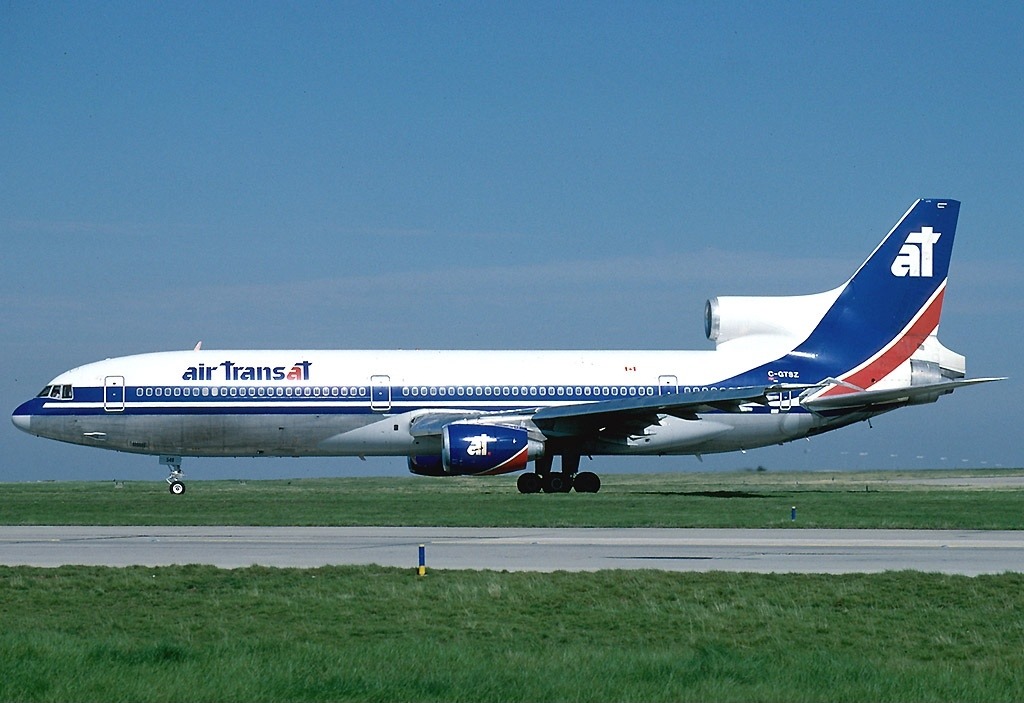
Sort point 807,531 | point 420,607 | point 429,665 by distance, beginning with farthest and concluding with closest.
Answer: point 807,531
point 420,607
point 429,665

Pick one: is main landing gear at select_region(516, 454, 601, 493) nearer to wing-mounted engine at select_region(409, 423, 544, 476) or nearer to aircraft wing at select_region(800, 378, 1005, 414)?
wing-mounted engine at select_region(409, 423, 544, 476)

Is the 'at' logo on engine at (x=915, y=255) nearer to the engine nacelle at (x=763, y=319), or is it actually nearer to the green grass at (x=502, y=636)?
the engine nacelle at (x=763, y=319)

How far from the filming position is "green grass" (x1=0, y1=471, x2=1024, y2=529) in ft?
97.9

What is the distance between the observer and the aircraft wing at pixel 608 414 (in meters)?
39.7

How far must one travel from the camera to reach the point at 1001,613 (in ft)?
51.3

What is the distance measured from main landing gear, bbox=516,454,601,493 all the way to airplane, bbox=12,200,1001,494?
0.06 metres

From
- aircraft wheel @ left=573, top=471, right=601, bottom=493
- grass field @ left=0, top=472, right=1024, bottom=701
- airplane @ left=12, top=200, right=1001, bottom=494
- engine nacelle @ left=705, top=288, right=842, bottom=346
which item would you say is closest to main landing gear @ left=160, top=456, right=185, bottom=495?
airplane @ left=12, top=200, right=1001, bottom=494

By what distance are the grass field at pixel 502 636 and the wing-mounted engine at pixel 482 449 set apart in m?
20.9

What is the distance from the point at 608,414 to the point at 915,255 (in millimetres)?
13589

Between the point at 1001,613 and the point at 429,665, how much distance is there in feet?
23.9

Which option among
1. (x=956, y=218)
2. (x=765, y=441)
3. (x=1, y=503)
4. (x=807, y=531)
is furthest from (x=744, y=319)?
(x=1, y=503)

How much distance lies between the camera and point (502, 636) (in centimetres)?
1431

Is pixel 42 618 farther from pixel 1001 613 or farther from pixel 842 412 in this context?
pixel 842 412

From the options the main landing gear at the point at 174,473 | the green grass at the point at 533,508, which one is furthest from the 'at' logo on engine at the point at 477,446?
the main landing gear at the point at 174,473
